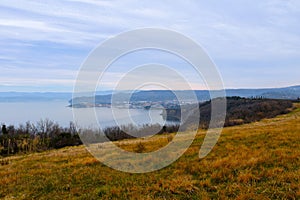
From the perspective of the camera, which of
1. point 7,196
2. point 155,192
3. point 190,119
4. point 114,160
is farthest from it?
A: point 190,119

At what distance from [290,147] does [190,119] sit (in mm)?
26043

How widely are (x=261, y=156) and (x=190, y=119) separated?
28.0 m

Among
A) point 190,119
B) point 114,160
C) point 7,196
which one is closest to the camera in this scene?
point 7,196

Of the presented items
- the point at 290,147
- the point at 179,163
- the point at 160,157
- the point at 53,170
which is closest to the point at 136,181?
the point at 179,163

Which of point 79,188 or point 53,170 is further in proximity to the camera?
point 53,170

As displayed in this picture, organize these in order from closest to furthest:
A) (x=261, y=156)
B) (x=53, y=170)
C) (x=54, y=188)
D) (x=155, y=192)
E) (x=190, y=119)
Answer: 1. (x=155, y=192)
2. (x=54, y=188)
3. (x=261, y=156)
4. (x=53, y=170)
5. (x=190, y=119)

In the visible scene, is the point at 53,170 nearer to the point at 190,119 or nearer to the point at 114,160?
the point at 114,160

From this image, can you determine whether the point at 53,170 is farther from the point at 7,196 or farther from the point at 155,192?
the point at 155,192

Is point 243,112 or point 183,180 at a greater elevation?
point 183,180

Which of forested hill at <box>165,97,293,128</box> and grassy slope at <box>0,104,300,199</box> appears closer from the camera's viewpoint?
grassy slope at <box>0,104,300,199</box>

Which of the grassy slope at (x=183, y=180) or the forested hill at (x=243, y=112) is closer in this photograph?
the grassy slope at (x=183, y=180)

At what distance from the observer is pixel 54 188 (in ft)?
30.7

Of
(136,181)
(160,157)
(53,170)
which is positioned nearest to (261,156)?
(160,157)

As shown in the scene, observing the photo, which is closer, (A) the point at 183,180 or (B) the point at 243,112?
(A) the point at 183,180
